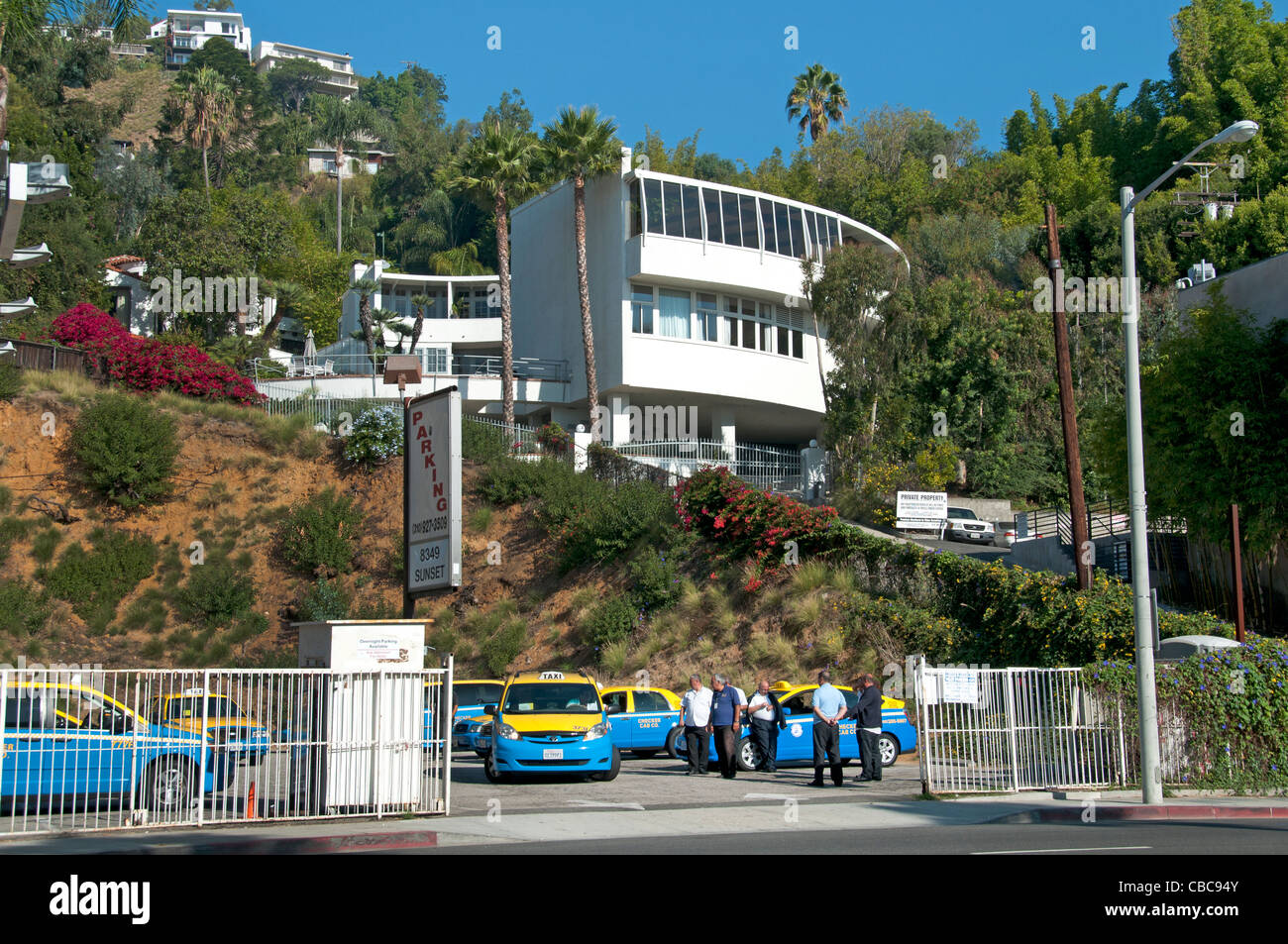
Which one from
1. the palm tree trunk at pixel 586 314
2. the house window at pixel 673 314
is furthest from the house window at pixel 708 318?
the palm tree trunk at pixel 586 314

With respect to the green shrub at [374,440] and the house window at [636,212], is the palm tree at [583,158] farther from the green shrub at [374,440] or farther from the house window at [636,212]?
the green shrub at [374,440]

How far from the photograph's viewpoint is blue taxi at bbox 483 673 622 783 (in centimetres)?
1812

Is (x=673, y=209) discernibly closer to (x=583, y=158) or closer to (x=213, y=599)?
(x=583, y=158)

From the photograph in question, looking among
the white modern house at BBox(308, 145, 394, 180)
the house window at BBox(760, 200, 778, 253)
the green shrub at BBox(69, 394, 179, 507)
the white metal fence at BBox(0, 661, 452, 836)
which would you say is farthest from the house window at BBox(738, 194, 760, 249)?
the white modern house at BBox(308, 145, 394, 180)

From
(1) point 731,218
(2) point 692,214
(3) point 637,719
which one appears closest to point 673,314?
(2) point 692,214

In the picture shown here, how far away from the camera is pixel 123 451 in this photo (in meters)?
36.2

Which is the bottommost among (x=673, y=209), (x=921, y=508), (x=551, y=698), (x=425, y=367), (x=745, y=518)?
(x=551, y=698)

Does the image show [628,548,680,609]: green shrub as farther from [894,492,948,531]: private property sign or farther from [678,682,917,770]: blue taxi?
[678,682,917,770]: blue taxi

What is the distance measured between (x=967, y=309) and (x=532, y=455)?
1884 centimetres

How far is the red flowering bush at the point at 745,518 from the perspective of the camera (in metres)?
30.6

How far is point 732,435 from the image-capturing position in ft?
147

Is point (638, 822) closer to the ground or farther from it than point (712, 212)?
closer to the ground

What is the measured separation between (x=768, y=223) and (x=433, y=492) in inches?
1241

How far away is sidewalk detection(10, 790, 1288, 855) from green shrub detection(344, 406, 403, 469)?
980 inches
